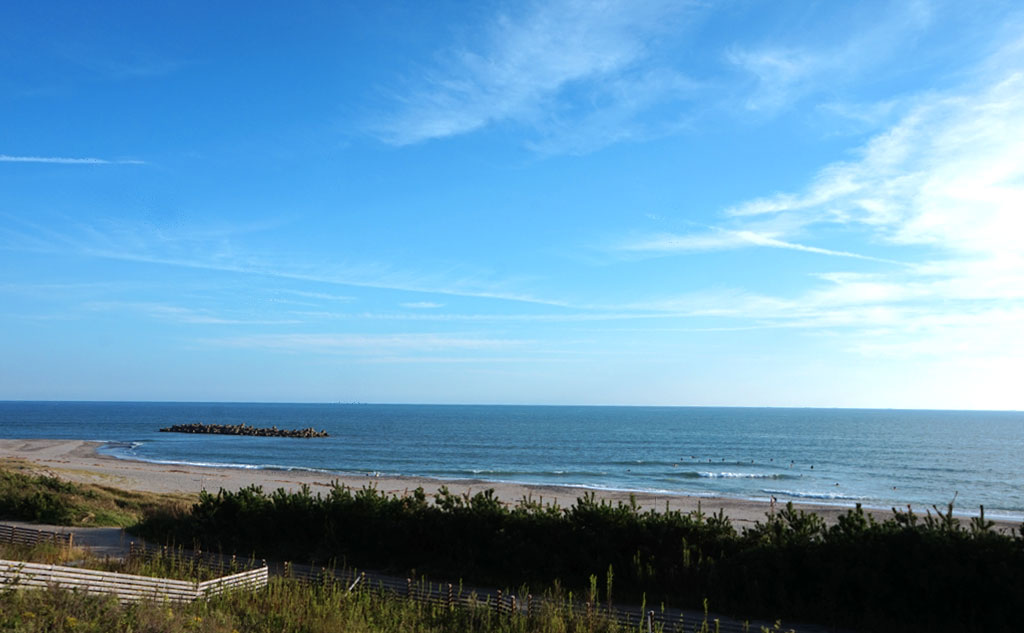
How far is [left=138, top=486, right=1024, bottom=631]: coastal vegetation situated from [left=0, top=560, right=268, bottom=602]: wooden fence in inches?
222

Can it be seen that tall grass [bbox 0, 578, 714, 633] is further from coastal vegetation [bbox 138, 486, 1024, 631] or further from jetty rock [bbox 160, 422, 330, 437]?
jetty rock [bbox 160, 422, 330, 437]

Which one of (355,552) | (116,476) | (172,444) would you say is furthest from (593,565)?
(172,444)

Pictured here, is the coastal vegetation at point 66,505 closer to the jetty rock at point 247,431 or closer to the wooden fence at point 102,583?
the wooden fence at point 102,583

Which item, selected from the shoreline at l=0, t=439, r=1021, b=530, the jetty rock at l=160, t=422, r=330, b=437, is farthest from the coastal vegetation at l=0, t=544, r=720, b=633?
the jetty rock at l=160, t=422, r=330, b=437

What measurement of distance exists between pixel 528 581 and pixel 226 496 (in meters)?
8.27

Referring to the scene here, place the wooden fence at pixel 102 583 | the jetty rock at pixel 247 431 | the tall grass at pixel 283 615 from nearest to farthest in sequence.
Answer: the tall grass at pixel 283 615 → the wooden fence at pixel 102 583 → the jetty rock at pixel 247 431

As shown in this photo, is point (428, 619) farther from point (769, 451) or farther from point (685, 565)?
point (769, 451)

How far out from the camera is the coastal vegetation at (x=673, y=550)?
11570 mm

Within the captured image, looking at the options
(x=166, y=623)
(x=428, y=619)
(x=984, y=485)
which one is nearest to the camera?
(x=166, y=623)

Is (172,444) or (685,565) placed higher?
(685,565)

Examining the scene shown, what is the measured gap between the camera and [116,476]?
46.6m

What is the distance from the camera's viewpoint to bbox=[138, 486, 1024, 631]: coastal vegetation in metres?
11.6

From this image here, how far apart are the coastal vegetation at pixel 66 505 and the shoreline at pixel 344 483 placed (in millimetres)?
7929

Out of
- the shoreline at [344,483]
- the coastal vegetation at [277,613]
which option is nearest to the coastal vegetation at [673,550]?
the coastal vegetation at [277,613]
